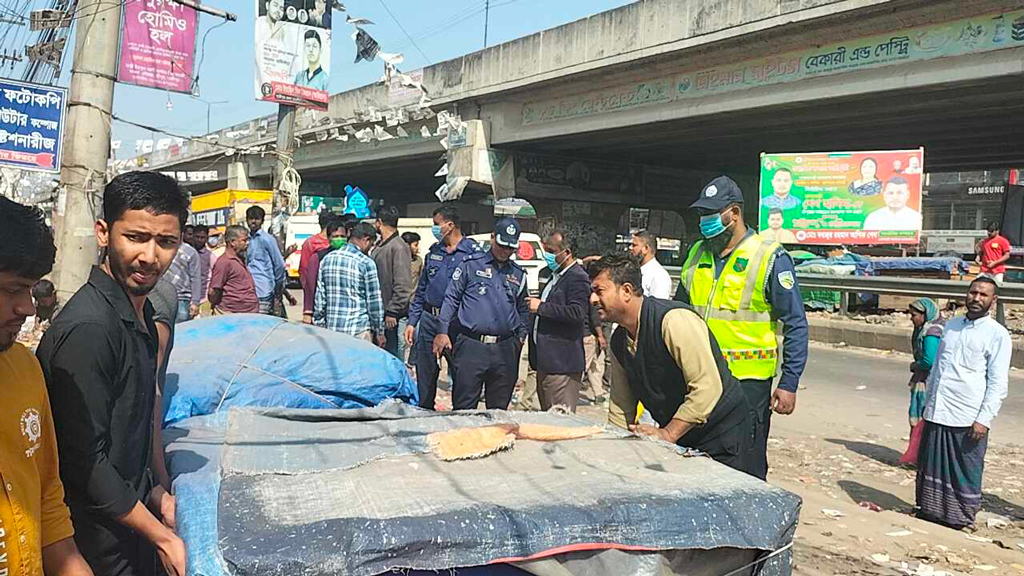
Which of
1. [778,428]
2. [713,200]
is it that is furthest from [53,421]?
[778,428]

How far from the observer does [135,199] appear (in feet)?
6.64

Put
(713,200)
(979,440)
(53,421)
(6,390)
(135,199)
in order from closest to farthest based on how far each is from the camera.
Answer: (6,390)
(53,421)
(135,199)
(713,200)
(979,440)

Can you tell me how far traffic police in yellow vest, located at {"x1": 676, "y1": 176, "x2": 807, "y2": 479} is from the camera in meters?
3.81

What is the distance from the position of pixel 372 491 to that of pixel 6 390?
103 cm

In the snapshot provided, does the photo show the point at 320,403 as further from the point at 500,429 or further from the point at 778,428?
the point at 778,428

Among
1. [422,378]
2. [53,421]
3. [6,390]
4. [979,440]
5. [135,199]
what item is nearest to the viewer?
[6,390]

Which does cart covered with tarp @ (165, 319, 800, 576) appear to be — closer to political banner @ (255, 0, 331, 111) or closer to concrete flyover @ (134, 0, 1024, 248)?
political banner @ (255, 0, 331, 111)

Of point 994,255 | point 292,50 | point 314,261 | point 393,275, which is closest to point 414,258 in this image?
point 314,261

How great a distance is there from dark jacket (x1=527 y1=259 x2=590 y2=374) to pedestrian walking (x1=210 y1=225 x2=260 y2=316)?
3.06 m

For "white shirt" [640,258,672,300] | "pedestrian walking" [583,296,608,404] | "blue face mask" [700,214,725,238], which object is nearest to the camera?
"blue face mask" [700,214,725,238]

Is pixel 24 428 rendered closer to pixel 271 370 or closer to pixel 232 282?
pixel 271 370

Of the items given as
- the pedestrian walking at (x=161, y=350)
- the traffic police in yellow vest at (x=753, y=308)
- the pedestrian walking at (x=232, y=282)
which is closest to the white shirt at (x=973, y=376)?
the traffic police in yellow vest at (x=753, y=308)

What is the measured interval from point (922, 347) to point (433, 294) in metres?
3.62

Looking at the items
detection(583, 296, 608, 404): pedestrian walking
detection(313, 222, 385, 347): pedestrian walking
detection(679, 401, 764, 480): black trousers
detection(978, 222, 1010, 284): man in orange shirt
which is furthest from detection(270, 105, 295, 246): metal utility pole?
detection(978, 222, 1010, 284): man in orange shirt
